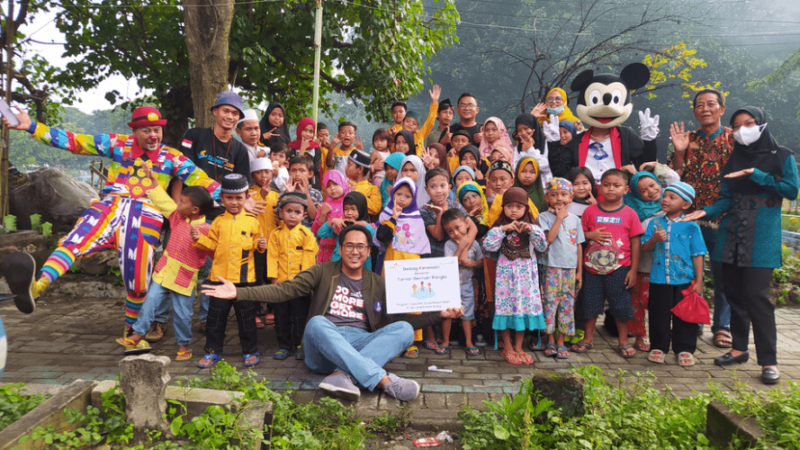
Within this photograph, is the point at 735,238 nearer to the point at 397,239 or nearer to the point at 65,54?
the point at 397,239

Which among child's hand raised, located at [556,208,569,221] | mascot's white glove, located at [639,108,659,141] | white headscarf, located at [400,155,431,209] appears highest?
mascot's white glove, located at [639,108,659,141]

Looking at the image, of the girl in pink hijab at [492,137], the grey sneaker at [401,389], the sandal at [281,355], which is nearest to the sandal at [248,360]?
the sandal at [281,355]

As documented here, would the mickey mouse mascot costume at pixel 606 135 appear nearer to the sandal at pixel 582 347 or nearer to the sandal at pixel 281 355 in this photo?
the sandal at pixel 582 347

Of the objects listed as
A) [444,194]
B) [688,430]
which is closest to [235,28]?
[444,194]

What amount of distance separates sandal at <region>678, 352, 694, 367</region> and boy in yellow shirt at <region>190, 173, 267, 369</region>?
4.01m

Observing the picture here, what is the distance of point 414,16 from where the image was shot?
10195 millimetres

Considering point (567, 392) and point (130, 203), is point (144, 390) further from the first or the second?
point (567, 392)

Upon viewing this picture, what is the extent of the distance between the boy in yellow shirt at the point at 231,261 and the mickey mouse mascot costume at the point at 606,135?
373 cm

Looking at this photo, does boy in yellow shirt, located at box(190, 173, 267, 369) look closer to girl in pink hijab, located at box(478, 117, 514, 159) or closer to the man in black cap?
girl in pink hijab, located at box(478, 117, 514, 159)

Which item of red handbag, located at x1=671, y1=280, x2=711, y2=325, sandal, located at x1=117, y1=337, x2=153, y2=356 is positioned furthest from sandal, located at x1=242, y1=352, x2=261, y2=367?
red handbag, located at x1=671, y1=280, x2=711, y2=325

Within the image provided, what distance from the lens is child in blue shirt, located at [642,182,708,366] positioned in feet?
14.8

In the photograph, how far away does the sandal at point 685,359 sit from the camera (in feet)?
14.6

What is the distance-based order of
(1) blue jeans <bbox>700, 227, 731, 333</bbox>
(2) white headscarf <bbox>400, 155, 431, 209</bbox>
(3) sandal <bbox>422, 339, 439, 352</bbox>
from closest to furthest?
(3) sandal <bbox>422, 339, 439, 352</bbox>
(1) blue jeans <bbox>700, 227, 731, 333</bbox>
(2) white headscarf <bbox>400, 155, 431, 209</bbox>

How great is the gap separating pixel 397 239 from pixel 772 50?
47.2 meters
